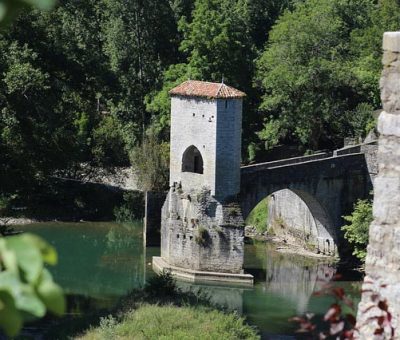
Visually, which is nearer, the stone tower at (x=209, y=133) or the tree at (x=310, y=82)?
the stone tower at (x=209, y=133)

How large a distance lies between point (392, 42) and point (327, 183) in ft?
83.1

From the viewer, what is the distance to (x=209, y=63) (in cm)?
3334

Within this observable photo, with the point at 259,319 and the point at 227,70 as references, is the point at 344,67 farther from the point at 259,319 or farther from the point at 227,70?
the point at 259,319

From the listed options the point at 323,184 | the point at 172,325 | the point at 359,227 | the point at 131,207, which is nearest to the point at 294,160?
the point at 323,184

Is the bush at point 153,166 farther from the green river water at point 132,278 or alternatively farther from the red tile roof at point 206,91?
the red tile roof at point 206,91

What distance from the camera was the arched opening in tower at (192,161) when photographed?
90.2ft

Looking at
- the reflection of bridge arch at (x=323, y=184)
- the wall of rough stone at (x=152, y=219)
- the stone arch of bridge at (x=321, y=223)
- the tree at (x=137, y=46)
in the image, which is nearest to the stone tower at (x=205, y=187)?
the reflection of bridge arch at (x=323, y=184)

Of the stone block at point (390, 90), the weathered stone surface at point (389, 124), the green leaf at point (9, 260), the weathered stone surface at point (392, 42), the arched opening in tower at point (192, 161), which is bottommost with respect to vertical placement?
the green leaf at point (9, 260)

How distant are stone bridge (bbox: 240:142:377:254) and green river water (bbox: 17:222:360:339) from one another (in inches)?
45.1

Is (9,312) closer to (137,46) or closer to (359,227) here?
(359,227)

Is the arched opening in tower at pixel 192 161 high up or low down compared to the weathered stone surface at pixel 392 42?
up

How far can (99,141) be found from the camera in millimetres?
36406

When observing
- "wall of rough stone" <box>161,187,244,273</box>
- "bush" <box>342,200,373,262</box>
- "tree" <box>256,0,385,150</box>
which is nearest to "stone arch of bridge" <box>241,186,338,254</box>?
"bush" <box>342,200,373,262</box>

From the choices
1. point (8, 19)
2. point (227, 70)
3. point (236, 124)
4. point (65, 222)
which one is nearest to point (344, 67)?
point (227, 70)
